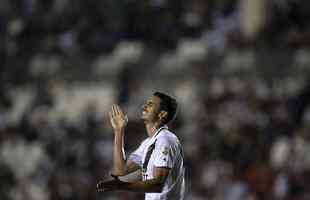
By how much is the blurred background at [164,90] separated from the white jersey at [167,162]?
6194mm

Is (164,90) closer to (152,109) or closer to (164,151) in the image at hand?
(152,109)

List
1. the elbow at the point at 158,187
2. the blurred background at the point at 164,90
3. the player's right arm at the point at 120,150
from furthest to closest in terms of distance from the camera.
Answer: the blurred background at the point at 164,90, the player's right arm at the point at 120,150, the elbow at the point at 158,187

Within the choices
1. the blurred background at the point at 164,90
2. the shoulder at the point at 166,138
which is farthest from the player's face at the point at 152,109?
the blurred background at the point at 164,90

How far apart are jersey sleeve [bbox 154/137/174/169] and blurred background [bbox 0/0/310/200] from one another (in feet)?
20.7

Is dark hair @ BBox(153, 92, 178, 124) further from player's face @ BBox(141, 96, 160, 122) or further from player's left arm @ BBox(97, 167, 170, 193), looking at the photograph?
player's left arm @ BBox(97, 167, 170, 193)

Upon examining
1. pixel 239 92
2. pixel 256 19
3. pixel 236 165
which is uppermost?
pixel 256 19

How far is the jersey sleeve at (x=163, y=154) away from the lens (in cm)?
553

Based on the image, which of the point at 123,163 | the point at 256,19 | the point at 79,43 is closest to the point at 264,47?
the point at 256,19

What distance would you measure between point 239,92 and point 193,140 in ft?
3.06

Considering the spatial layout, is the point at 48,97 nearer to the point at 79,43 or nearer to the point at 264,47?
the point at 79,43

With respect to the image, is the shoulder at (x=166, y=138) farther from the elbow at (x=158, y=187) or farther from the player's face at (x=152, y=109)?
the elbow at (x=158, y=187)

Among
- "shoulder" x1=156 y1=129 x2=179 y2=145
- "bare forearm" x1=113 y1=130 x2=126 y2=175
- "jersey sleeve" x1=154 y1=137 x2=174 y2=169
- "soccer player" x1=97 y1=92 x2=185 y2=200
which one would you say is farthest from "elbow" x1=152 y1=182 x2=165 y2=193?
"bare forearm" x1=113 y1=130 x2=126 y2=175

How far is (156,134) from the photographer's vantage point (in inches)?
225

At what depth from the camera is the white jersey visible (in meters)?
5.55
